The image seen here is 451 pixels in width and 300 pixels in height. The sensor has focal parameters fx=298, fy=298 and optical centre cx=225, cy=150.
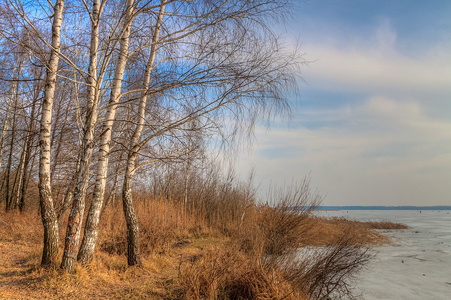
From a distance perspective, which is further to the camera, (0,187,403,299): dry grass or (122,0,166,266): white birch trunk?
(122,0,166,266): white birch trunk

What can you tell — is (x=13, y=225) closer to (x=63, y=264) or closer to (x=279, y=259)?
(x=63, y=264)

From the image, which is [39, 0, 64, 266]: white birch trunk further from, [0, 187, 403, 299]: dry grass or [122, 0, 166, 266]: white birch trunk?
[122, 0, 166, 266]: white birch trunk

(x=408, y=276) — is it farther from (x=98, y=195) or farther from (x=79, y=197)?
(x=79, y=197)

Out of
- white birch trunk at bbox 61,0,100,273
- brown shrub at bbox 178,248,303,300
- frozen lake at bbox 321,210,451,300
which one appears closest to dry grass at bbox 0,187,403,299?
brown shrub at bbox 178,248,303,300

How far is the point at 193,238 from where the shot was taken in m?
10.5

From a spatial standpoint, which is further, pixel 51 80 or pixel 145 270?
pixel 145 270

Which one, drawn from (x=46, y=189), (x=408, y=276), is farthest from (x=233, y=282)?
(x=408, y=276)

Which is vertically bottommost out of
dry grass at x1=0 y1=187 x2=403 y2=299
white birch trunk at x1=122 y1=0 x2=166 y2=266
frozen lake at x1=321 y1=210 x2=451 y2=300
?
frozen lake at x1=321 y1=210 x2=451 y2=300

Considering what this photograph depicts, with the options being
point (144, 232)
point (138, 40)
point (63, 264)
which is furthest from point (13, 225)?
point (138, 40)

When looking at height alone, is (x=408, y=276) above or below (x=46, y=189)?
below

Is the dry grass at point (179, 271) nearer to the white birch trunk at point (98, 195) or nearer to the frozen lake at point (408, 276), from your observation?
the white birch trunk at point (98, 195)

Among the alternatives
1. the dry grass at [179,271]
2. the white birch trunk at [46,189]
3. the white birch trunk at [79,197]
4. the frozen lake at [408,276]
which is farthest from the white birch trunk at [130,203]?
the frozen lake at [408,276]

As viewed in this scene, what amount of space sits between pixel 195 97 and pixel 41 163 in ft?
9.04

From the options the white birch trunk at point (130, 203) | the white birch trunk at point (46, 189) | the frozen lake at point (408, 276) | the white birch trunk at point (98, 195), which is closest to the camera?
the white birch trunk at point (46, 189)
